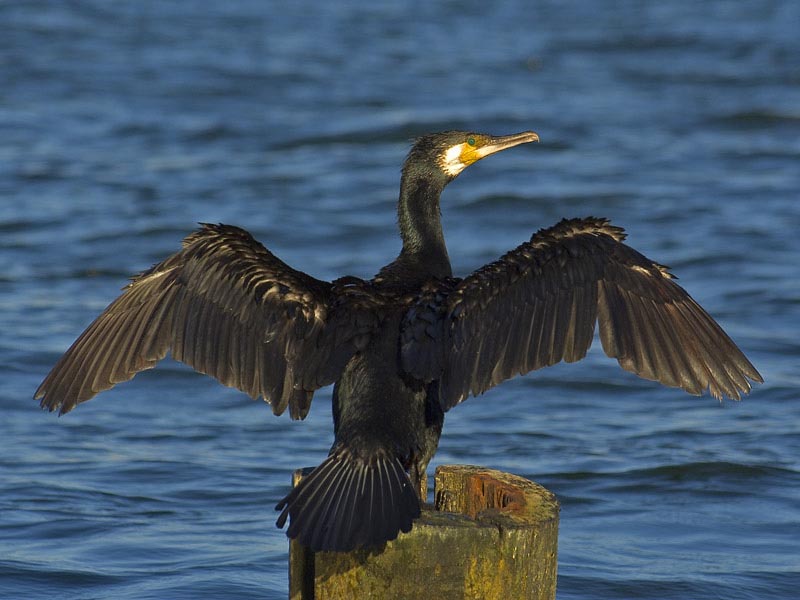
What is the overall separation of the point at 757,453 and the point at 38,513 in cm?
393

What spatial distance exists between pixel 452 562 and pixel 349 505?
0.36 m

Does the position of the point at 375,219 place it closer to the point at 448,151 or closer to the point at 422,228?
the point at 448,151

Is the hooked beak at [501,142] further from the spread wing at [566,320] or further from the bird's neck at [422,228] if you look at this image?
the spread wing at [566,320]

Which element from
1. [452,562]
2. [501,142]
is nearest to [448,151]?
[501,142]

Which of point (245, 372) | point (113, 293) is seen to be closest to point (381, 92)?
point (113, 293)

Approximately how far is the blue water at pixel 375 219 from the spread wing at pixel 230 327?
1213 millimetres

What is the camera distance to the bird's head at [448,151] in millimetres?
6156

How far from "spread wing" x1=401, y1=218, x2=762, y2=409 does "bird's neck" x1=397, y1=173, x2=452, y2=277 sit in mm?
416

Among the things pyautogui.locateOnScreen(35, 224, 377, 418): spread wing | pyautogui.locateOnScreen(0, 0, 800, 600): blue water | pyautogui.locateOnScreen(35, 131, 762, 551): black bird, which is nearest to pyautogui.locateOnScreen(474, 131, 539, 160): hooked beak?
pyautogui.locateOnScreen(35, 131, 762, 551): black bird

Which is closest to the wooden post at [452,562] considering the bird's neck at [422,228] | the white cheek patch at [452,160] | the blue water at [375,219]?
the bird's neck at [422,228]

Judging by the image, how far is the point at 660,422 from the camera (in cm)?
873

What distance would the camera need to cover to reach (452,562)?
13.8 feet

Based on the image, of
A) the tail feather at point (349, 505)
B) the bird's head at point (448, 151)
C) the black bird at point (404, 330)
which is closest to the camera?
the tail feather at point (349, 505)

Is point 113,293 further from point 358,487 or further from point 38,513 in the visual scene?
point 358,487
